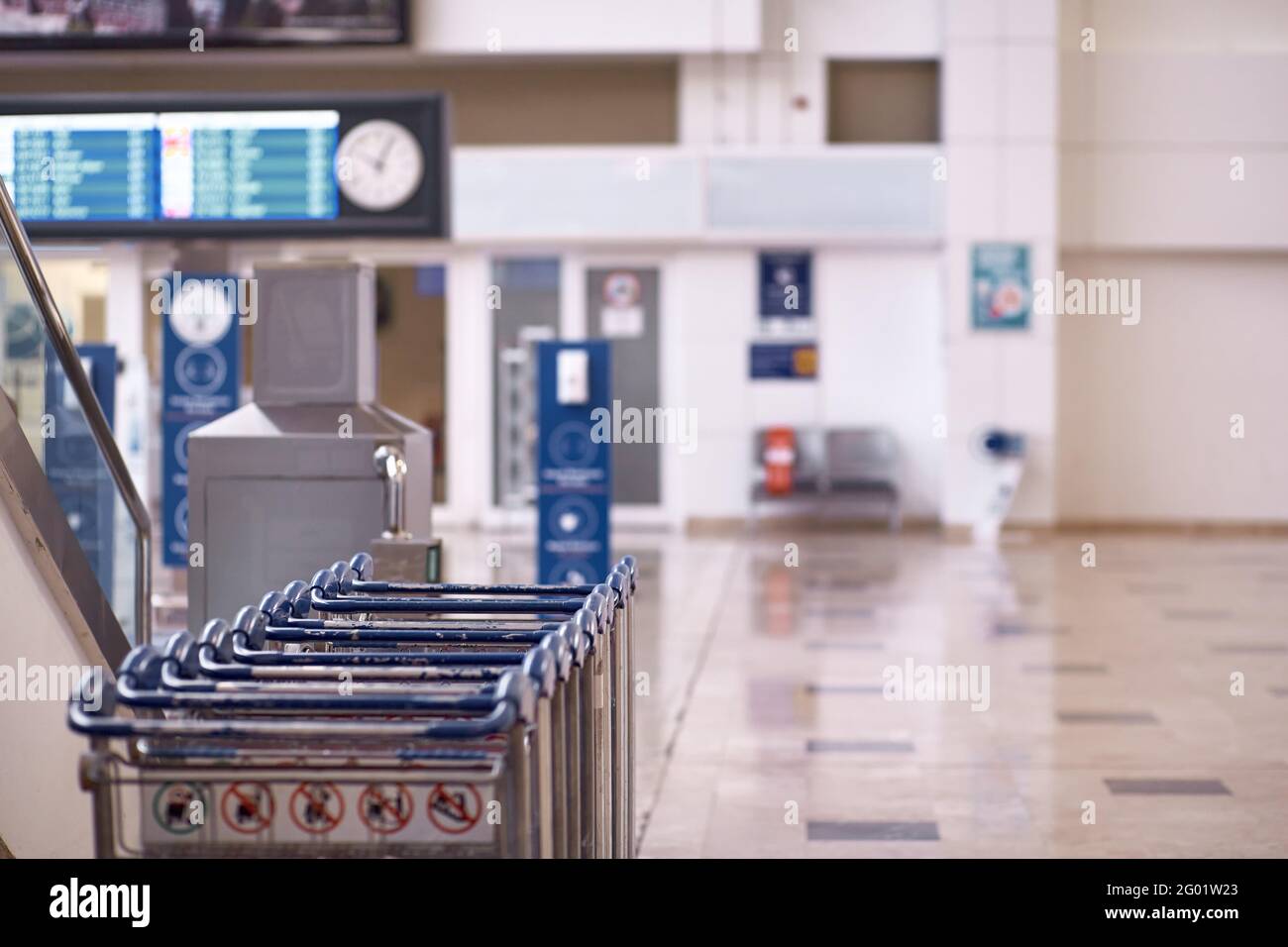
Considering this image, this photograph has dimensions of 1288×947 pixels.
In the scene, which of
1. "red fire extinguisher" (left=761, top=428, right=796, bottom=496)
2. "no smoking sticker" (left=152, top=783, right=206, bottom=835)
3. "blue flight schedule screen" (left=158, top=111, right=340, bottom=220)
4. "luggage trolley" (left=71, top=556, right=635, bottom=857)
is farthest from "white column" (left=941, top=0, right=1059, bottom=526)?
"no smoking sticker" (left=152, top=783, right=206, bottom=835)

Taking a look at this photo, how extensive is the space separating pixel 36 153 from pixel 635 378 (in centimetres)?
929

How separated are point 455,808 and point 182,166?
15.7 ft

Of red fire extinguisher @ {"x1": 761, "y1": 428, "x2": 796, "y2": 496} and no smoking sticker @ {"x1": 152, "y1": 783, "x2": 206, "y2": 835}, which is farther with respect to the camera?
red fire extinguisher @ {"x1": 761, "y1": 428, "x2": 796, "y2": 496}

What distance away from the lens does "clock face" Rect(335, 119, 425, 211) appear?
6.04m

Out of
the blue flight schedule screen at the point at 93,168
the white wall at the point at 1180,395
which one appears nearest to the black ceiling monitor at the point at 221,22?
the white wall at the point at 1180,395

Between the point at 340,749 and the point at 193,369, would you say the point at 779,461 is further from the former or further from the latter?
the point at 340,749

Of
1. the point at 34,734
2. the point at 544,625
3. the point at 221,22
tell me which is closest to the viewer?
the point at 544,625

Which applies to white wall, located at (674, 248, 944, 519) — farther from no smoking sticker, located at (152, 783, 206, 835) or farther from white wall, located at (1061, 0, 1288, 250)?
no smoking sticker, located at (152, 783, 206, 835)

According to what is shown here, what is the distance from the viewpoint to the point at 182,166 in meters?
6.34

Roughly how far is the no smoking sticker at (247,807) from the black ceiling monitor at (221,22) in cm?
1215

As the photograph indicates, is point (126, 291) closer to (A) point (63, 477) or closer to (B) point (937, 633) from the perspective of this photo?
(B) point (937, 633)

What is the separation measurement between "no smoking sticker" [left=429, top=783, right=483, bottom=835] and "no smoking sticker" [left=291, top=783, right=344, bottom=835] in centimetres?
11

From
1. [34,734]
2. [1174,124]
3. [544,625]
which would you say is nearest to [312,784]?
[544,625]

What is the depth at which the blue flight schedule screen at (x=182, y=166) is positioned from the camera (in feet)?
20.8
